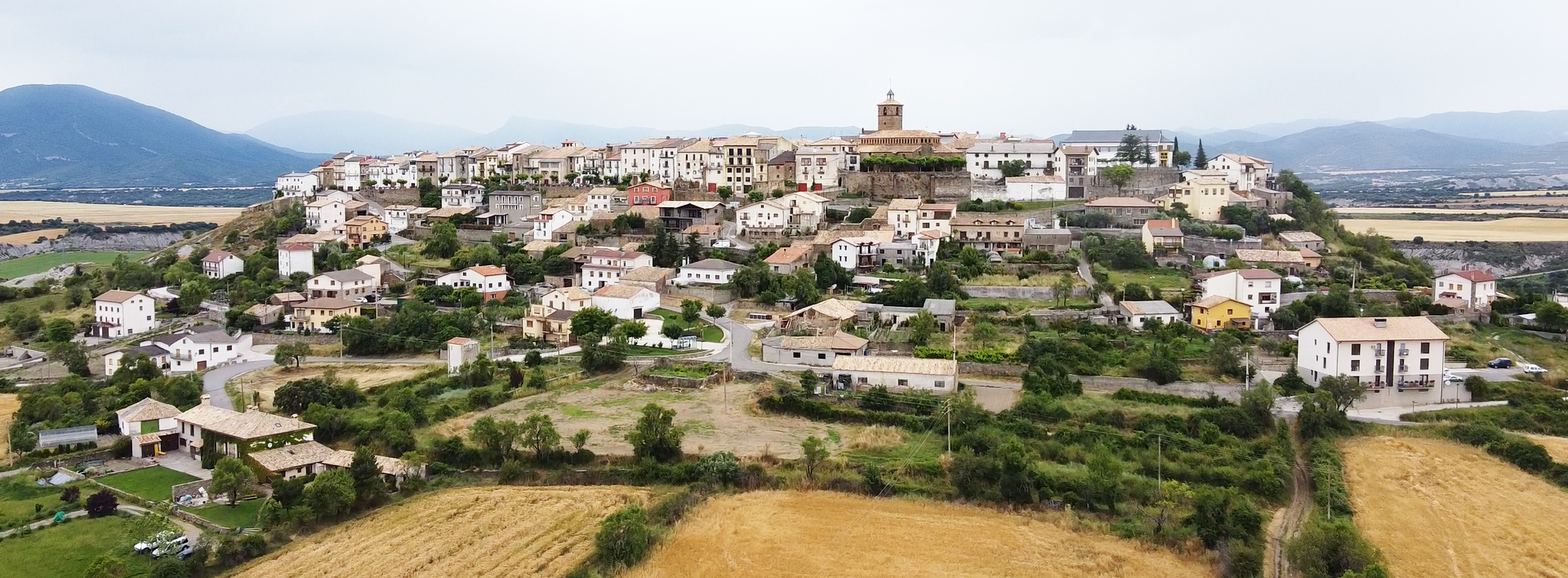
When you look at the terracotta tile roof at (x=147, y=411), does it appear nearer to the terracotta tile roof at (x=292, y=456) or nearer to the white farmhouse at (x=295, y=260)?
the terracotta tile roof at (x=292, y=456)

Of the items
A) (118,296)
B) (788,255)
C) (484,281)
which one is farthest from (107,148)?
(788,255)

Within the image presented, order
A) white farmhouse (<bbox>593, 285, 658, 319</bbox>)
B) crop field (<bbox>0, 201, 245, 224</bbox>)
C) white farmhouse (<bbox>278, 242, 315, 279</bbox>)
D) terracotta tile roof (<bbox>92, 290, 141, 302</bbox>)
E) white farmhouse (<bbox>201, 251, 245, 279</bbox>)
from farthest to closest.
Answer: crop field (<bbox>0, 201, 245, 224</bbox>)
white farmhouse (<bbox>201, 251, 245, 279</bbox>)
white farmhouse (<bbox>278, 242, 315, 279</bbox>)
terracotta tile roof (<bbox>92, 290, 141, 302</bbox>)
white farmhouse (<bbox>593, 285, 658, 319</bbox>)

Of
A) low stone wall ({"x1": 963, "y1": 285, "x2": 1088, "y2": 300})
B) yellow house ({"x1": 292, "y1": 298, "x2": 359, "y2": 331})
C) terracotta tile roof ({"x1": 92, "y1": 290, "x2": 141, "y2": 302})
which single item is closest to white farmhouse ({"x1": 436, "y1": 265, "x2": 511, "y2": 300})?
yellow house ({"x1": 292, "y1": 298, "x2": 359, "y2": 331})

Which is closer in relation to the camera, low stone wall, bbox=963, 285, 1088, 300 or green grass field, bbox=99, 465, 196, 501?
green grass field, bbox=99, 465, 196, 501

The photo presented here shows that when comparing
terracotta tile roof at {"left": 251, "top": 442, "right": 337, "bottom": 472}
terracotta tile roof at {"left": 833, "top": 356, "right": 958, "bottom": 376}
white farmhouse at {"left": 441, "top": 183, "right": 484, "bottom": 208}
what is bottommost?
terracotta tile roof at {"left": 251, "top": 442, "right": 337, "bottom": 472}

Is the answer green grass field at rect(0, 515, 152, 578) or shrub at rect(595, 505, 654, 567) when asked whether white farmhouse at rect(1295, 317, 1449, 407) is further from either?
green grass field at rect(0, 515, 152, 578)

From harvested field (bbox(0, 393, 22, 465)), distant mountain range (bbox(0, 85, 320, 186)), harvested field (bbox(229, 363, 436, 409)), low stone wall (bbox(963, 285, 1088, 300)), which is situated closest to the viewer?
harvested field (bbox(0, 393, 22, 465))
